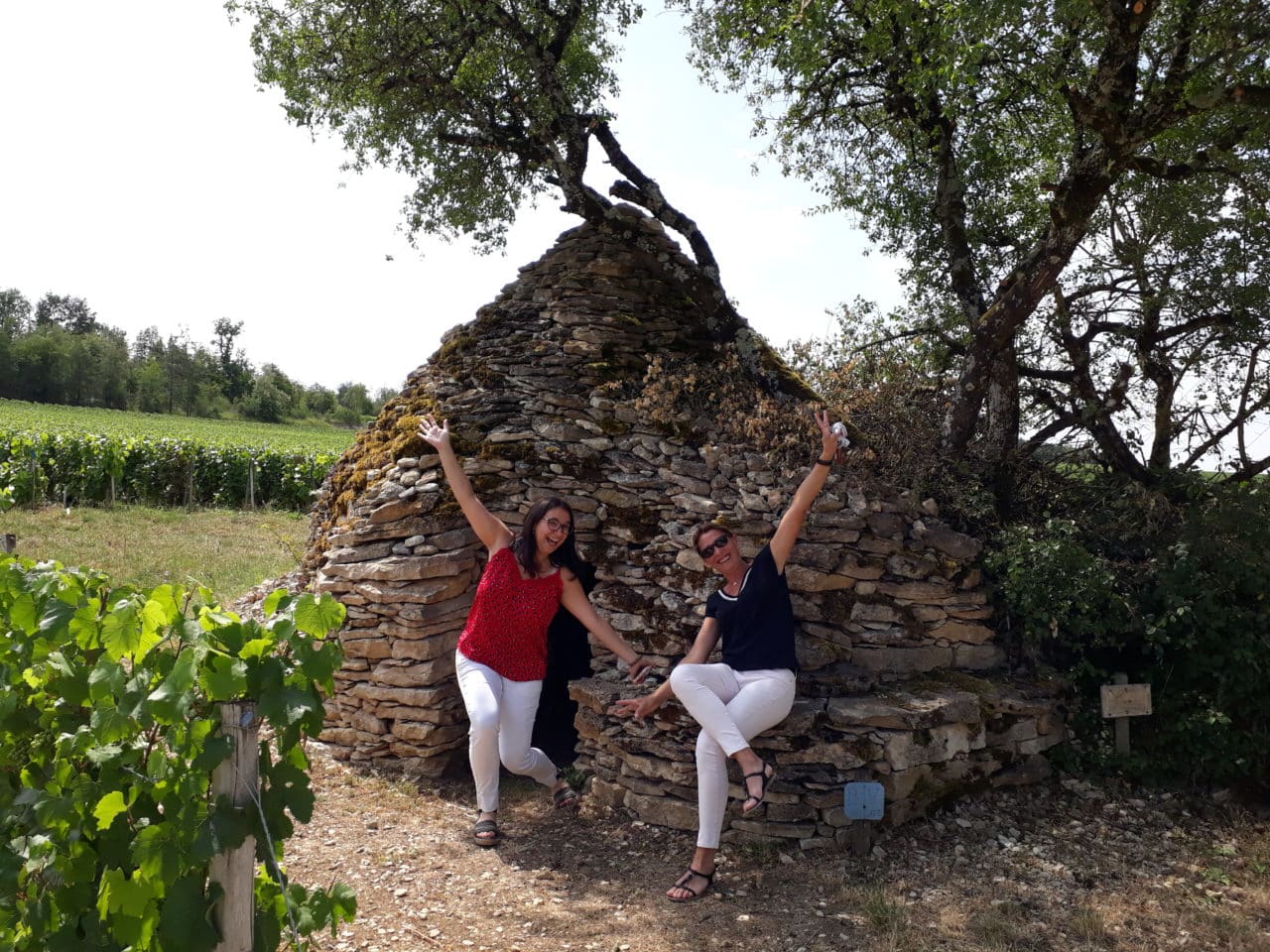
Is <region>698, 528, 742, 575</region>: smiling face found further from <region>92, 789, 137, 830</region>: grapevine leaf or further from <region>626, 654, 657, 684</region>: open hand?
<region>92, 789, 137, 830</region>: grapevine leaf

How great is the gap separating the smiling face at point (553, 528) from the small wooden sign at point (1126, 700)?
3580 millimetres

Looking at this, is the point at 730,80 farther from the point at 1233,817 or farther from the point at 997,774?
the point at 1233,817

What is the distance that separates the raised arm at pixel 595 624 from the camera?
15.9 ft

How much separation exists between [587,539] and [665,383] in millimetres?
1354

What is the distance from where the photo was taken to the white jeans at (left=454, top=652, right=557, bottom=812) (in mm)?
4676

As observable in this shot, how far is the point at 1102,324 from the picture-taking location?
7750 mm

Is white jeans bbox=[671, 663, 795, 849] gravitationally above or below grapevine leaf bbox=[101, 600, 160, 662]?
below

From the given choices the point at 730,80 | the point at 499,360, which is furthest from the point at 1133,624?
the point at 730,80

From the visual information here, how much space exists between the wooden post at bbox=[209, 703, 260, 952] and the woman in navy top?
86.3 inches

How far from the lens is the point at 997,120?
8.20 metres

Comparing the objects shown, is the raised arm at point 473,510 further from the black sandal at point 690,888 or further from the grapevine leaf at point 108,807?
the grapevine leaf at point 108,807

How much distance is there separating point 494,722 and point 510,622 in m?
0.54

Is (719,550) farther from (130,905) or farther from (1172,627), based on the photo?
(1172,627)

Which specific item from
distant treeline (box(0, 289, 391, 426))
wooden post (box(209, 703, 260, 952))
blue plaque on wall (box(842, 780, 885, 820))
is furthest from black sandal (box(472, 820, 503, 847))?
distant treeline (box(0, 289, 391, 426))
